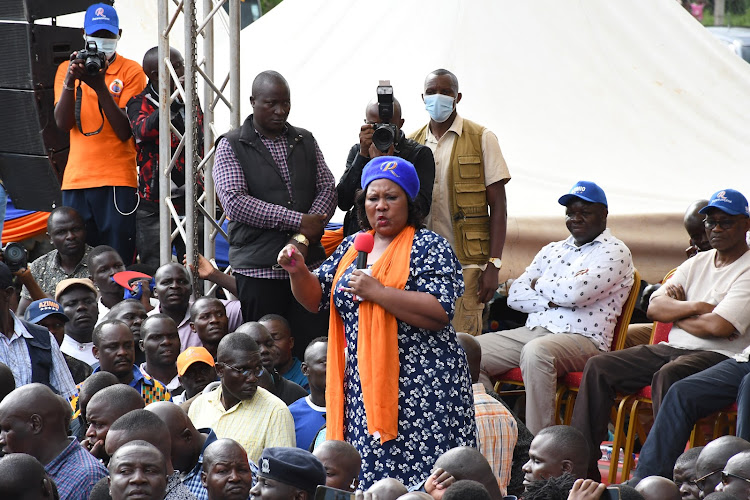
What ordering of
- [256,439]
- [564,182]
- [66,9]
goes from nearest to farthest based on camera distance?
[256,439] → [564,182] → [66,9]

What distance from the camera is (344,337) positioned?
4.70 meters

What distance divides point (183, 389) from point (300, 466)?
7.99ft

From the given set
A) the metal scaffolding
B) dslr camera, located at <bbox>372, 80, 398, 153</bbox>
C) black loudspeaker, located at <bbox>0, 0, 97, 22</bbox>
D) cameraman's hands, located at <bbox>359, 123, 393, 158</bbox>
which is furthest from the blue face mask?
black loudspeaker, located at <bbox>0, 0, 97, 22</bbox>

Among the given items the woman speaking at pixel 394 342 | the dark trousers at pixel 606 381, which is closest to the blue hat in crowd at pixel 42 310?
the woman speaking at pixel 394 342

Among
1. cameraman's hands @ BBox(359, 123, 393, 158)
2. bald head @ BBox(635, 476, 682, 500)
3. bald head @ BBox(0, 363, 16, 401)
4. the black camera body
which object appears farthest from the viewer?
the black camera body

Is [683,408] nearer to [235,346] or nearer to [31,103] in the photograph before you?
[235,346]

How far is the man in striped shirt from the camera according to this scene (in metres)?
6.38

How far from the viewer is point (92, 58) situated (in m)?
7.46

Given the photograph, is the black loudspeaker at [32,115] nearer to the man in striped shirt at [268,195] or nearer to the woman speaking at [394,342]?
the man in striped shirt at [268,195]

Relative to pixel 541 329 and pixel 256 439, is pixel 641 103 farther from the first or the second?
pixel 256 439

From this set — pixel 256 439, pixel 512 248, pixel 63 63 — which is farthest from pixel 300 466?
pixel 63 63

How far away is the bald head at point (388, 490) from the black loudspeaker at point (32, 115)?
5.31m

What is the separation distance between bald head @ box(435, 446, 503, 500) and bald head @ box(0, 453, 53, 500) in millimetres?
1326

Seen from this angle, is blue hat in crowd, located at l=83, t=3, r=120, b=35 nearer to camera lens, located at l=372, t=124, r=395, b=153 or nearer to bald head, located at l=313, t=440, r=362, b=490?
camera lens, located at l=372, t=124, r=395, b=153
